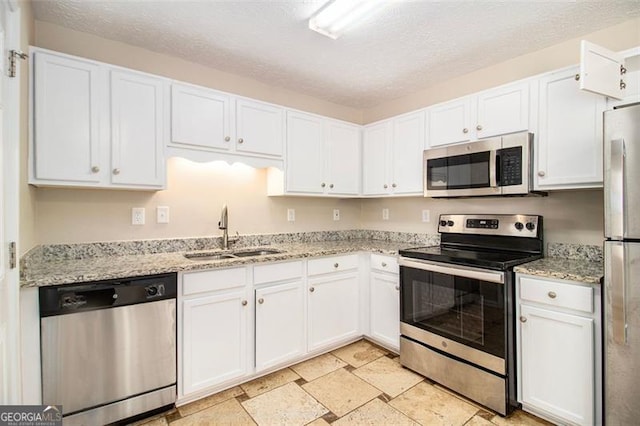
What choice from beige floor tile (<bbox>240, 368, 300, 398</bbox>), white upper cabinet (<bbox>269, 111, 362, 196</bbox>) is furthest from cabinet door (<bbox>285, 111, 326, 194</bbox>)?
beige floor tile (<bbox>240, 368, 300, 398</bbox>)

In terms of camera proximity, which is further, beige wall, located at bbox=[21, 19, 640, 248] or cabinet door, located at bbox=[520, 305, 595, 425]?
beige wall, located at bbox=[21, 19, 640, 248]

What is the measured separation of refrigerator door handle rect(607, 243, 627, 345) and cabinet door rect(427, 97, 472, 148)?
128 cm

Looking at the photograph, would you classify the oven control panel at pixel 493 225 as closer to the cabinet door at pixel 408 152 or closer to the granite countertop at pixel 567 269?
the granite countertop at pixel 567 269

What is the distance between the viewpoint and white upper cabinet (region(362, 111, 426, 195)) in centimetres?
283

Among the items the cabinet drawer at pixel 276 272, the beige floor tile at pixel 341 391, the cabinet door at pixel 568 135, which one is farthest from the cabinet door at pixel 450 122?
the beige floor tile at pixel 341 391

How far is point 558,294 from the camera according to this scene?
1759 millimetres

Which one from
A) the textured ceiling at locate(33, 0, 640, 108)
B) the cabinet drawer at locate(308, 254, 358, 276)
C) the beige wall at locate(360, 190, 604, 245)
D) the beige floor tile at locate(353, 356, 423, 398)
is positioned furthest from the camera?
the cabinet drawer at locate(308, 254, 358, 276)

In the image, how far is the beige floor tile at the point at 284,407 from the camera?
6.15 ft

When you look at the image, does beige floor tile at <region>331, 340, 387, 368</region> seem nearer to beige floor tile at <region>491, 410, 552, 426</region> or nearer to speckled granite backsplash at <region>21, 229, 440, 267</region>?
beige floor tile at <region>491, 410, 552, 426</region>

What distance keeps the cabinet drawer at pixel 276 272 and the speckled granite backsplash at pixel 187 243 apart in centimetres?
61

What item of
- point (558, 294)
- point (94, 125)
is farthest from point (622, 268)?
point (94, 125)

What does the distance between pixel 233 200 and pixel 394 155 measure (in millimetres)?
1574

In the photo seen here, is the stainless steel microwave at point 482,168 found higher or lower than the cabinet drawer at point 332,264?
higher

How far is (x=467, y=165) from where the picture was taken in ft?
8.01
